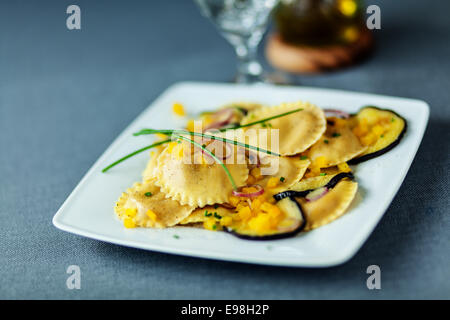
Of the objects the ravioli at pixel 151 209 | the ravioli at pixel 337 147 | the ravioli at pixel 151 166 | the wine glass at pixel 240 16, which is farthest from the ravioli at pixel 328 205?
the wine glass at pixel 240 16

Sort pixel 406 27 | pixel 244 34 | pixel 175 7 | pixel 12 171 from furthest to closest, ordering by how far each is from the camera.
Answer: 1. pixel 175 7
2. pixel 406 27
3. pixel 244 34
4. pixel 12 171

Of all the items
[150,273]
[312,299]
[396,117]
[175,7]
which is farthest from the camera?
[175,7]

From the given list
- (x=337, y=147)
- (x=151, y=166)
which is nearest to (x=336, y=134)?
(x=337, y=147)

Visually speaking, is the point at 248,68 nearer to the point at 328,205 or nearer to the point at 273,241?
the point at 328,205

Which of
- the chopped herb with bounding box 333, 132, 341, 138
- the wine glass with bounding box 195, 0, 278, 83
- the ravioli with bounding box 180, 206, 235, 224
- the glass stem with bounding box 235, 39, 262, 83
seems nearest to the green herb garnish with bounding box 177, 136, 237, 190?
the ravioli with bounding box 180, 206, 235, 224

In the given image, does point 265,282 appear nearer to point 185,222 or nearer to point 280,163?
point 185,222

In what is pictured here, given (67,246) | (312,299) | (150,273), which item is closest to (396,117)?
(312,299)
